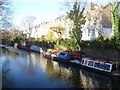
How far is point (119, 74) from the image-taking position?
1375 centimetres

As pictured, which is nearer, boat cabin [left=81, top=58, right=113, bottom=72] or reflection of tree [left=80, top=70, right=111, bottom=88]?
reflection of tree [left=80, top=70, right=111, bottom=88]

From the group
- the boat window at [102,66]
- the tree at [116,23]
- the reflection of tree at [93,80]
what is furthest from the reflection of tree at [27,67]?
the tree at [116,23]

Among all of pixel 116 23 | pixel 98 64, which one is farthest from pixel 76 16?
pixel 98 64

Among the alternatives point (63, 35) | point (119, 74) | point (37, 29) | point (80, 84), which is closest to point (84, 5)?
point (63, 35)

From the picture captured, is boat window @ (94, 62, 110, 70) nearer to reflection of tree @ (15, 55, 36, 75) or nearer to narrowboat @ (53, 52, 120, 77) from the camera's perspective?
narrowboat @ (53, 52, 120, 77)

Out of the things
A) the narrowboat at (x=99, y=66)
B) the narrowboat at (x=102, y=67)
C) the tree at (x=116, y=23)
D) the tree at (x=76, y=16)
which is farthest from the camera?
the tree at (x=76, y=16)

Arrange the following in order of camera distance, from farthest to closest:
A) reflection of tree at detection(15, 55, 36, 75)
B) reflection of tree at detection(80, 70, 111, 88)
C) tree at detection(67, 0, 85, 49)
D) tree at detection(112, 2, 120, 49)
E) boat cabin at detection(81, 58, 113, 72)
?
tree at detection(67, 0, 85, 49), tree at detection(112, 2, 120, 49), reflection of tree at detection(15, 55, 36, 75), boat cabin at detection(81, 58, 113, 72), reflection of tree at detection(80, 70, 111, 88)

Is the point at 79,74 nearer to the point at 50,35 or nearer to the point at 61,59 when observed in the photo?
the point at 61,59

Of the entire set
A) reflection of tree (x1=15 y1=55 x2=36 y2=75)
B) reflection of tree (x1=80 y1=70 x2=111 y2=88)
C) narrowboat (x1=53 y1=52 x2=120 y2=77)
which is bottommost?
reflection of tree (x1=80 y1=70 x2=111 y2=88)

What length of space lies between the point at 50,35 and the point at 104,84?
26203 mm

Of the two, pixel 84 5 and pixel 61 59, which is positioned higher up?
pixel 84 5

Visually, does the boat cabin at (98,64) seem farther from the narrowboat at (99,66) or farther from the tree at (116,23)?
the tree at (116,23)

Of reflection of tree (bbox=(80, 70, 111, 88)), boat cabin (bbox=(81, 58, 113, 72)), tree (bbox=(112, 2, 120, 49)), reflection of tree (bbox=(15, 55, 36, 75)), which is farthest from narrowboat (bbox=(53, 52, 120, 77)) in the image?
reflection of tree (bbox=(15, 55, 36, 75))

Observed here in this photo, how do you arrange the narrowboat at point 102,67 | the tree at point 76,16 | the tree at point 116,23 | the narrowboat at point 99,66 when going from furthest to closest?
the tree at point 76,16, the tree at point 116,23, the narrowboat at point 99,66, the narrowboat at point 102,67
